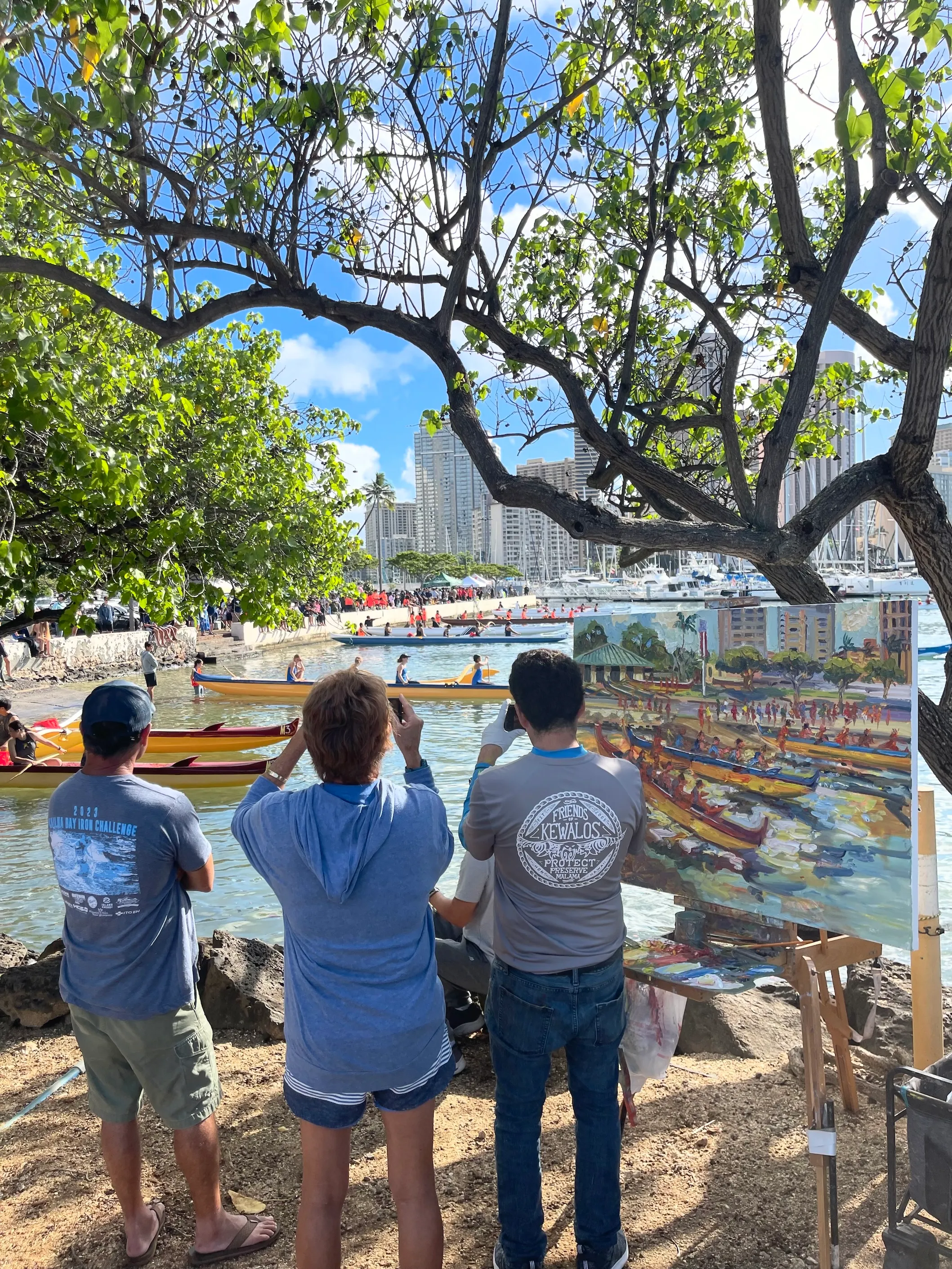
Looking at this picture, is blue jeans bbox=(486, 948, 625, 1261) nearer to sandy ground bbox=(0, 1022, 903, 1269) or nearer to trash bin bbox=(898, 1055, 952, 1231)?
sandy ground bbox=(0, 1022, 903, 1269)

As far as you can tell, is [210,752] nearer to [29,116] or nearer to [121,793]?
[29,116]

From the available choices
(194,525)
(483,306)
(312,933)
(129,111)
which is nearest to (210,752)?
(194,525)

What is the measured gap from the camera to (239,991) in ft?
15.4

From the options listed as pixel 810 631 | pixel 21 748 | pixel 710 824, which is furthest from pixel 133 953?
pixel 21 748


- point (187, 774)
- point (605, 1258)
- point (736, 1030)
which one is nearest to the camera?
point (605, 1258)

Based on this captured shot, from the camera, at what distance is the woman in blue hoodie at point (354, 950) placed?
7.14 feet

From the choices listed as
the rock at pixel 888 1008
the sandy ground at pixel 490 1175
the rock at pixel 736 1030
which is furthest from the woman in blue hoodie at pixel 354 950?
the rock at pixel 888 1008

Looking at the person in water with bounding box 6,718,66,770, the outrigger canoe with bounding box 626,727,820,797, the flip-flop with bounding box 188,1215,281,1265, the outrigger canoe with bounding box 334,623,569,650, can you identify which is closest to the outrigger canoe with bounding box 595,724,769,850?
the outrigger canoe with bounding box 626,727,820,797

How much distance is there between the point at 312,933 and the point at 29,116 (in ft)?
13.5

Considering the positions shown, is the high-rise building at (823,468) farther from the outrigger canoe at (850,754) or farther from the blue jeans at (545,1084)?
the blue jeans at (545,1084)

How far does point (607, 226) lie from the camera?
20.8ft

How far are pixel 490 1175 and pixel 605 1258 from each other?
722mm

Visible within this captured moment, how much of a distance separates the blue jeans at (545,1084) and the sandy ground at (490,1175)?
0.26 m

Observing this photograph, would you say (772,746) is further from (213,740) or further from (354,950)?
(213,740)
